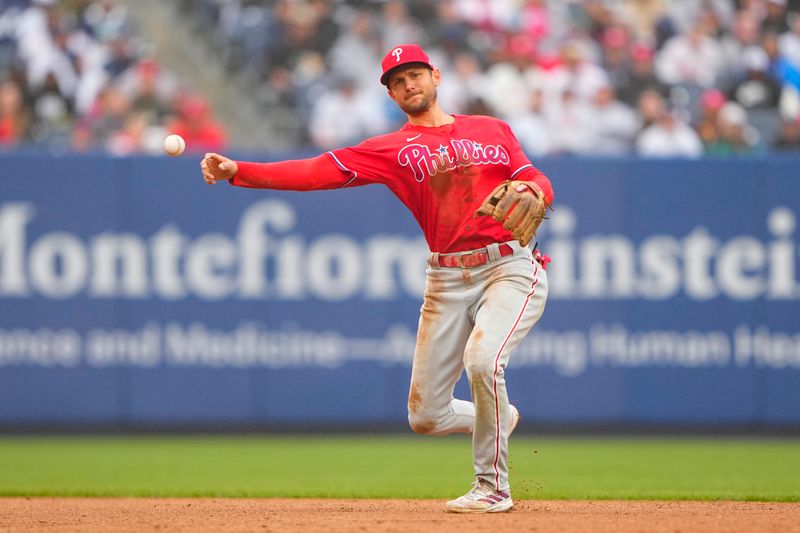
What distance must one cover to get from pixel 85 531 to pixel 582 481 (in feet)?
12.8

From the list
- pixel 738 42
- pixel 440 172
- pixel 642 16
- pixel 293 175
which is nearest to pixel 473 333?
pixel 440 172

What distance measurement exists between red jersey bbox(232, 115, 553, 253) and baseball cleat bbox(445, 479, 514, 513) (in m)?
1.26

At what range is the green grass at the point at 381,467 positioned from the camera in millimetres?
8219

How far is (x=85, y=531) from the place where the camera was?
240 inches

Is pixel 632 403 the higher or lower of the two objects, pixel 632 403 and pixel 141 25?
the lower

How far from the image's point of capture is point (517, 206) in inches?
247

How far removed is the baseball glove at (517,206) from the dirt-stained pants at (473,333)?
0.34 m

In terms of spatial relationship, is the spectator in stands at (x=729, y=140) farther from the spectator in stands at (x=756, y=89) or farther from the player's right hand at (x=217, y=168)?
the player's right hand at (x=217, y=168)

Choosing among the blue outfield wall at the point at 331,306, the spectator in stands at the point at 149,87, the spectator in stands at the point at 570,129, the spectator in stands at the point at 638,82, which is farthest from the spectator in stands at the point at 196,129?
the spectator in stands at the point at 638,82

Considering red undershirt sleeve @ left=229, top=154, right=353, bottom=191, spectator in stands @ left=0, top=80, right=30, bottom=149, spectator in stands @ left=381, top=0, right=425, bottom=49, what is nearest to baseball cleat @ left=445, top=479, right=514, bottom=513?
red undershirt sleeve @ left=229, top=154, right=353, bottom=191

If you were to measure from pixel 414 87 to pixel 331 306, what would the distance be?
17.5 ft

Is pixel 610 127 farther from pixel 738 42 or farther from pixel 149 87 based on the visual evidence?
pixel 149 87

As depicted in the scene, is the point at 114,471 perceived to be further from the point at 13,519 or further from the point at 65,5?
the point at 65,5

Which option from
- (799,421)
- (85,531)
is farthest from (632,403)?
(85,531)
